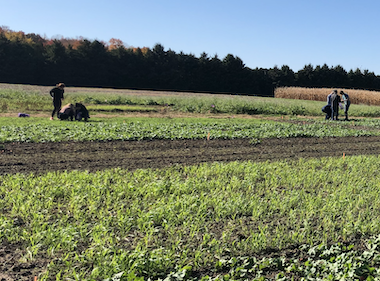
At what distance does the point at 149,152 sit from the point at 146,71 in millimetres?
49285

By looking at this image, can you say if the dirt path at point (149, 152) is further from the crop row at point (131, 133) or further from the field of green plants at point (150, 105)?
the field of green plants at point (150, 105)

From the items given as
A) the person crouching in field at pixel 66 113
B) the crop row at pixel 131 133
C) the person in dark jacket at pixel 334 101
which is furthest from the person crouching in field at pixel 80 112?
the person in dark jacket at pixel 334 101

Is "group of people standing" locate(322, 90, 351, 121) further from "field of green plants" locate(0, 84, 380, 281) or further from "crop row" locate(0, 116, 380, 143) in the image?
"field of green plants" locate(0, 84, 380, 281)

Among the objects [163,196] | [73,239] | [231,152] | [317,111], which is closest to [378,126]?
[317,111]

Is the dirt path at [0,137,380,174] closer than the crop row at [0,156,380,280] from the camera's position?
No

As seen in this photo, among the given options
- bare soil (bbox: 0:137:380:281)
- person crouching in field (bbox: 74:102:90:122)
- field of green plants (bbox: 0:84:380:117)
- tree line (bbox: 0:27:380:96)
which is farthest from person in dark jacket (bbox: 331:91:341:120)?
tree line (bbox: 0:27:380:96)

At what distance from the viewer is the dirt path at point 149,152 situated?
8844mm

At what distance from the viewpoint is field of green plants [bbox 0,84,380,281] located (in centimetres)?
419

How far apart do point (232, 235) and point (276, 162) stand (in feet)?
16.4

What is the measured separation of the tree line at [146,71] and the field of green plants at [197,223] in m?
50.6

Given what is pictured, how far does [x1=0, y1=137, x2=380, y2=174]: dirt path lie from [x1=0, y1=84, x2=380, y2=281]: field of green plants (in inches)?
37.2

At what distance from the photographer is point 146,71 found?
58062 millimetres

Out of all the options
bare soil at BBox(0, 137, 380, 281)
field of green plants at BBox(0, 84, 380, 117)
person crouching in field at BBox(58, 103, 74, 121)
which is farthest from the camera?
field of green plants at BBox(0, 84, 380, 117)

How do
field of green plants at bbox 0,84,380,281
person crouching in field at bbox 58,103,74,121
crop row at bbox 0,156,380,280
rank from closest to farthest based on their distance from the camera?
field of green plants at bbox 0,84,380,281
crop row at bbox 0,156,380,280
person crouching in field at bbox 58,103,74,121
